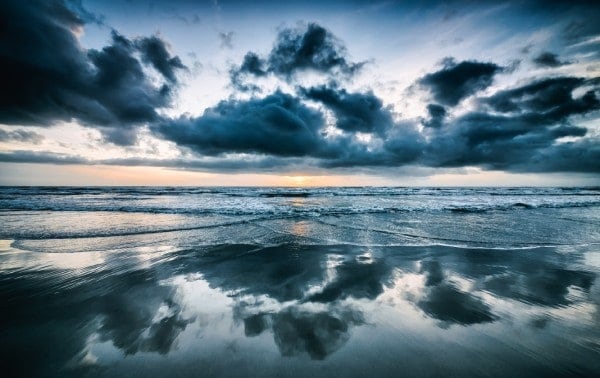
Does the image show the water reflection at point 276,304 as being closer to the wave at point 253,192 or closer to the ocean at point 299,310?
the ocean at point 299,310

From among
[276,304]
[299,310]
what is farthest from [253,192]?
[299,310]

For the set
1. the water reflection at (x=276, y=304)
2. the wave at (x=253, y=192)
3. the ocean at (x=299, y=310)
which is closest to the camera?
the ocean at (x=299, y=310)

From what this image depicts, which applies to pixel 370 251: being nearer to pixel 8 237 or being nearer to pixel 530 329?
pixel 530 329

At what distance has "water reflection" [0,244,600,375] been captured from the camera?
274 centimetres

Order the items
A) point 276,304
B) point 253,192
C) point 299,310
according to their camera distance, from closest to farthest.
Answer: point 299,310
point 276,304
point 253,192

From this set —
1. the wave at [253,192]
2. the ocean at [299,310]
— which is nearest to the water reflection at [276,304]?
the ocean at [299,310]

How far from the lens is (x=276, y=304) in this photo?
3.68m

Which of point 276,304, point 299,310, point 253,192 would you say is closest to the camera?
point 299,310

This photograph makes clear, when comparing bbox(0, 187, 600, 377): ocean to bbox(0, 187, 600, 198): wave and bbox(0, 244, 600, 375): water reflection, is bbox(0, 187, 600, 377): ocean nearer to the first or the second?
bbox(0, 244, 600, 375): water reflection

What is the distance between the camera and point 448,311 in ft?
11.2

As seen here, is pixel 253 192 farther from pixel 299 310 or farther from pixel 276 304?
pixel 299 310

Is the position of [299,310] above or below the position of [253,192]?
above

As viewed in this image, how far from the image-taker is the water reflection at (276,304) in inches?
108

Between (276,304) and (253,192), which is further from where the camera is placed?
(253,192)
